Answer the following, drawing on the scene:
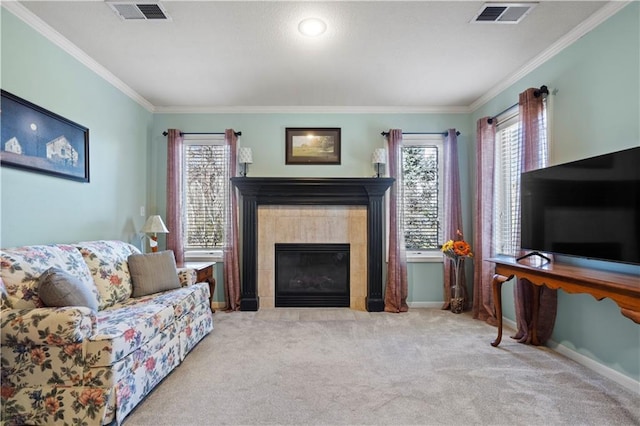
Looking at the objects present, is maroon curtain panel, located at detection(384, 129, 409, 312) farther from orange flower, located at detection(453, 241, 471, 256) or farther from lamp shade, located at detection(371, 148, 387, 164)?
orange flower, located at detection(453, 241, 471, 256)

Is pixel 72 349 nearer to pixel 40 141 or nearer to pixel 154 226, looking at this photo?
pixel 40 141

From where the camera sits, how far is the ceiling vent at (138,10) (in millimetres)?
2131

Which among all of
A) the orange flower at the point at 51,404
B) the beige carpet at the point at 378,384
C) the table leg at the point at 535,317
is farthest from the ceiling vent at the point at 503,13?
the orange flower at the point at 51,404

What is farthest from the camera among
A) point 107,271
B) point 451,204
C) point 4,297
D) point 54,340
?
point 451,204

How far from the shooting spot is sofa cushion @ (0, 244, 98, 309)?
1840 millimetres

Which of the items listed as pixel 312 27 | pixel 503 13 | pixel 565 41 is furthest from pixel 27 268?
pixel 565 41

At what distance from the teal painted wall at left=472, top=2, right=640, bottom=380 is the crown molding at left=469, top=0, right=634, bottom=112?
0.04 metres

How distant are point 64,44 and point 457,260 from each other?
455cm

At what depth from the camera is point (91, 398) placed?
5.42 feet

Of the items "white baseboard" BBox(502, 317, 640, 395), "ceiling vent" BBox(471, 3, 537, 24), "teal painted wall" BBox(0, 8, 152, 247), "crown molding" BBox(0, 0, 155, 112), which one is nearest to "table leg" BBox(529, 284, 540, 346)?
"white baseboard" BBox(502, 317, 640, 395)

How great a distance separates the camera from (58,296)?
5.91 feet

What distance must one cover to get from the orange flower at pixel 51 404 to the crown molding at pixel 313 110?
3414mm

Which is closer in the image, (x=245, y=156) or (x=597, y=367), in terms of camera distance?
(x=597, y=367)

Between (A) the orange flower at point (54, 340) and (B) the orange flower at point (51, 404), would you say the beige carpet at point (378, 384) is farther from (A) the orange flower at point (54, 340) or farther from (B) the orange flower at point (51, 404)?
(A) the orange flower at point (54, 340)
